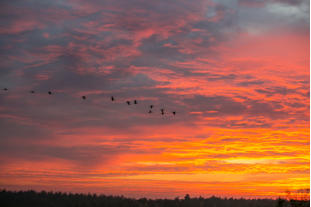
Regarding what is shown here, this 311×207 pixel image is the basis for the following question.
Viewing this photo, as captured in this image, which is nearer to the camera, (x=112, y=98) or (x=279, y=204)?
(x=112, y=98)

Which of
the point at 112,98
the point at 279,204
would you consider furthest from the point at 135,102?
the point at 279,204

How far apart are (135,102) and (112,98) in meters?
2.74

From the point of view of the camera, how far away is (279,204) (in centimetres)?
8294

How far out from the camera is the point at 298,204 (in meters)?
81.1

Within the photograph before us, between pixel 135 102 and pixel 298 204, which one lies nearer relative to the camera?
pixel 135 102

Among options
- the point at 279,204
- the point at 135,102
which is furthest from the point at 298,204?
the point at 135,102

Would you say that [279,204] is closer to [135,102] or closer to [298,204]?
[298,204]

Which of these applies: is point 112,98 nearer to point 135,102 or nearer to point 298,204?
point 135,102

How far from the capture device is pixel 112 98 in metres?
48.4

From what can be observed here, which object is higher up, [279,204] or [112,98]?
[112,98]

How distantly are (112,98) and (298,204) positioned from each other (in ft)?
156

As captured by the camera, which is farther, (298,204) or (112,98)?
(298,204)

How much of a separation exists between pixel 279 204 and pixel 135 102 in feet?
147

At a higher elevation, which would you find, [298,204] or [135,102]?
[135,102]
